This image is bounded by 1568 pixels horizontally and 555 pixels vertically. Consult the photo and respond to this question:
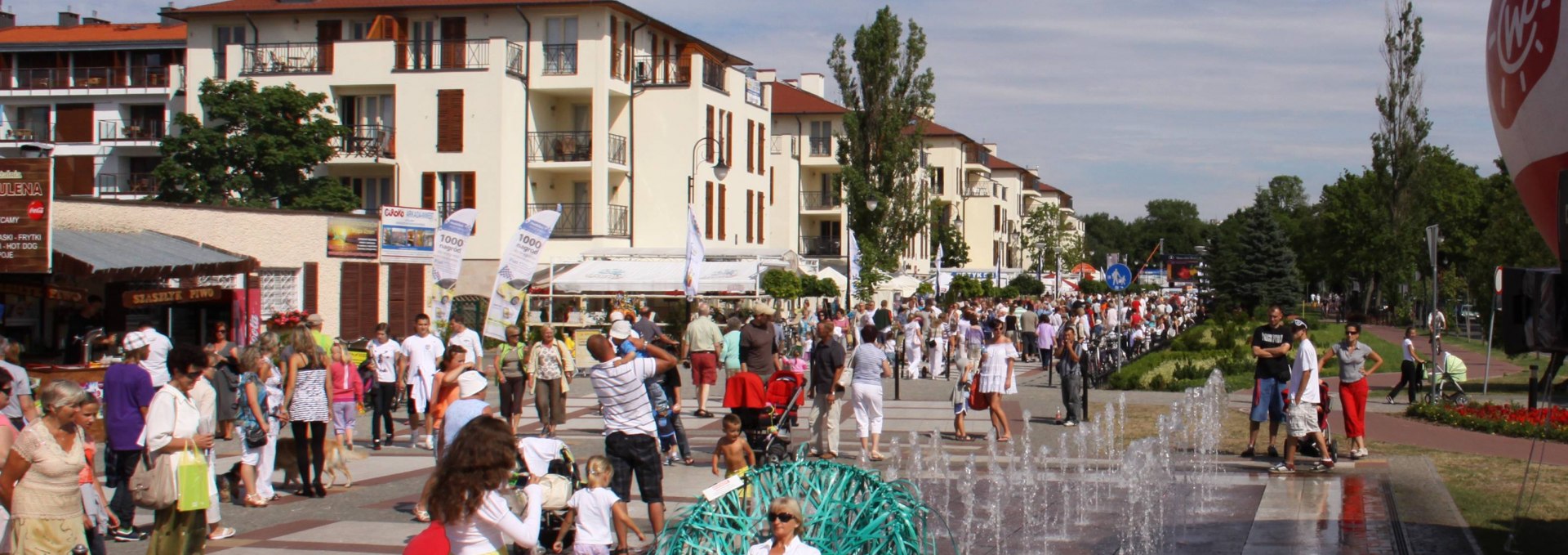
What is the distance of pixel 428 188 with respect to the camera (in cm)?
4475

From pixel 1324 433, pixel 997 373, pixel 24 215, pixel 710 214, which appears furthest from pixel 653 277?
pixel 1324 433

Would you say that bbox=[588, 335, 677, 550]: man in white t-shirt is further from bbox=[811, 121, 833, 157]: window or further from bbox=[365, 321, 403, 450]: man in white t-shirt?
bbox=[811, 121, 833, 157]: window

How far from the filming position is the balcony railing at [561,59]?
45188mm

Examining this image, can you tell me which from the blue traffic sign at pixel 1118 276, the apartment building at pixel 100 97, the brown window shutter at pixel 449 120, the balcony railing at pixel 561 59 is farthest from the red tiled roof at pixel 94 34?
the blue traffic sign at pixel 1118 276

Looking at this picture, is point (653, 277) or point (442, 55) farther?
point (442, 55)

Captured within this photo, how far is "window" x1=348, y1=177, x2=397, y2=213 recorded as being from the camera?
46406mm

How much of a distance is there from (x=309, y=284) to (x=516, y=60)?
1715 cm

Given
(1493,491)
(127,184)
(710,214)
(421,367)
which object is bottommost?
(1493,491)

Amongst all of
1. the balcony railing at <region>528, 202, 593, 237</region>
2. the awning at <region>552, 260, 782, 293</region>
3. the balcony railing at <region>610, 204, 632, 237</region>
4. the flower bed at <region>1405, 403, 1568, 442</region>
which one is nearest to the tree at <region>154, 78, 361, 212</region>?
the balcony railing at <region>528, 202, 593, 237</region>

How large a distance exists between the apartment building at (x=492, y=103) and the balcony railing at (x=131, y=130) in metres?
8.64

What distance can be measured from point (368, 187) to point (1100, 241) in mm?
157656

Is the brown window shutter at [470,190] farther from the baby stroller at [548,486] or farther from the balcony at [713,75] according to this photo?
the baby stroller at [548,486]

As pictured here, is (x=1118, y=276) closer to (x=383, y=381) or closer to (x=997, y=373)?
(x=997, y=373)

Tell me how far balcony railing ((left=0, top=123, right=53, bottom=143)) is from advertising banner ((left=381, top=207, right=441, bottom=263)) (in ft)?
137
